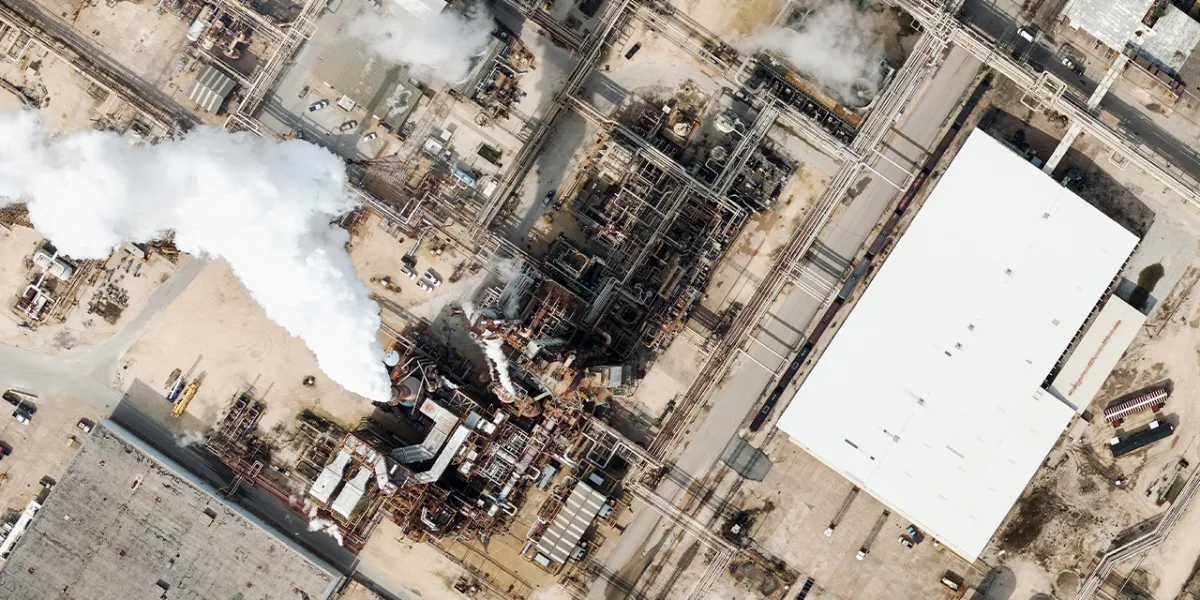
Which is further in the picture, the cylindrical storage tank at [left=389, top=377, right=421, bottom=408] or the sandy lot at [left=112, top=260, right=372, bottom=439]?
the sandy lot at [left=112, top=260, right=372, bottom=439]

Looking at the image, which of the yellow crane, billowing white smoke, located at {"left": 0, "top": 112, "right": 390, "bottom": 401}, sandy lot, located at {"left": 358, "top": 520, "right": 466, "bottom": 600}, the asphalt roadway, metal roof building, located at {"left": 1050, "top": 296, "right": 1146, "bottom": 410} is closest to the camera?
billowing white smoke, located at {"left": 0, "top": 112, "right": 390, "bottom": 401}

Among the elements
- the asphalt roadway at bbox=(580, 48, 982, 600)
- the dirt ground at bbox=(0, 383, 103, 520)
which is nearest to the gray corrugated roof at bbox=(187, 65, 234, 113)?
the dirt ground at bbox=(0, 383, 103, 520)

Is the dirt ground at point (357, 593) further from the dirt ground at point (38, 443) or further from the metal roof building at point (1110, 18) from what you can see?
the metal roof building at point (1110, 18)

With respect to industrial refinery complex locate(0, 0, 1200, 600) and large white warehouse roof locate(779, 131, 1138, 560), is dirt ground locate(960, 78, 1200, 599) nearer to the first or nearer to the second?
industrial refinery complex locate(0, 0, 1200, 600)

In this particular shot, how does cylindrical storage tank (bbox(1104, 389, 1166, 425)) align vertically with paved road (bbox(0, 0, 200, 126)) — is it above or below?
above

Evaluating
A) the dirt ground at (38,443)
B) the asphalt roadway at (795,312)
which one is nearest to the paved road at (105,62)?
the dirt ground at (38,443)

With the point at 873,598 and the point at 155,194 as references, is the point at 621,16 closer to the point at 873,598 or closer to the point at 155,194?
the point at 155,194
